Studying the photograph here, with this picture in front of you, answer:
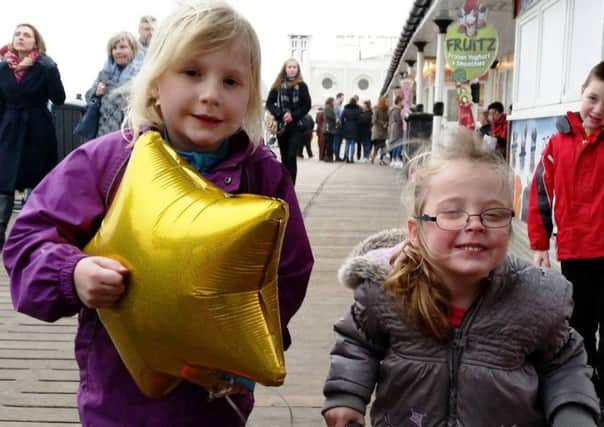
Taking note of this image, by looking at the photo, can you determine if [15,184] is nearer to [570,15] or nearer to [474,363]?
[570,15]

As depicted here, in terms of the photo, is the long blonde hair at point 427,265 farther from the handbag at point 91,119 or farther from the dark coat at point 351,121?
the dark coat at point 351,121

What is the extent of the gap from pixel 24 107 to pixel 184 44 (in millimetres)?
5074

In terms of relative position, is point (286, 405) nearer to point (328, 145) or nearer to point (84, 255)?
point (84, 255)

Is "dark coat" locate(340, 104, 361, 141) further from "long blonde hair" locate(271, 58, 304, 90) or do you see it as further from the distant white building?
the distant white building

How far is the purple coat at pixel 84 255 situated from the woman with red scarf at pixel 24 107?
4736 millimetres

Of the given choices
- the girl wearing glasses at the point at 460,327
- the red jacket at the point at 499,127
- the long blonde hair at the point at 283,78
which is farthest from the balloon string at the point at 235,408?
the red jacket at the point at 499,127

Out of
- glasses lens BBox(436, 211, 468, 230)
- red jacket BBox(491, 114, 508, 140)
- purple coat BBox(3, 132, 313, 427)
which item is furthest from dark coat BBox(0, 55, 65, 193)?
red jacket BBox(491, 114, 508, 140)

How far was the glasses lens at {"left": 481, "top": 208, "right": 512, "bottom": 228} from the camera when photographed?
66.4 inches

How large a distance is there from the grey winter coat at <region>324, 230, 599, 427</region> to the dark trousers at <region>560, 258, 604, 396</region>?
1423mm

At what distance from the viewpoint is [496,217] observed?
1695mm

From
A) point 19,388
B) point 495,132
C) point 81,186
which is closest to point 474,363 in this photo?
point 81,186

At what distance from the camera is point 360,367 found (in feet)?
5.85

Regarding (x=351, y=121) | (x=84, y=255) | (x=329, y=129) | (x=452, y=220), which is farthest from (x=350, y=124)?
(x=84, y=255)

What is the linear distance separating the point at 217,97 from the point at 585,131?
2123 mm
